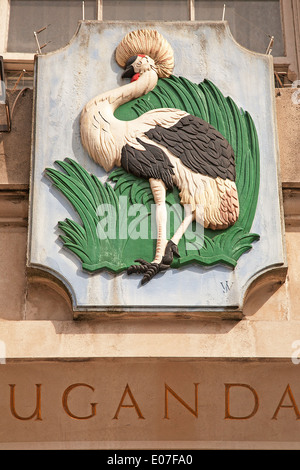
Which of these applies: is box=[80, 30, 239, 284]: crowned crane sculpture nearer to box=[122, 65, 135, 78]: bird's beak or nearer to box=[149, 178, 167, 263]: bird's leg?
box=[149, 178, 167, 263]: bird's leg

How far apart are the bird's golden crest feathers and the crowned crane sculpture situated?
21 centimetres

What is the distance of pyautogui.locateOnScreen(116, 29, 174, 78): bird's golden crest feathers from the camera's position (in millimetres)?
8461

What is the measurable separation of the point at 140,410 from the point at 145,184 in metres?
1.71

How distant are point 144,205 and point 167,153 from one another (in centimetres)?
47

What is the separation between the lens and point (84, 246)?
7.67 meters

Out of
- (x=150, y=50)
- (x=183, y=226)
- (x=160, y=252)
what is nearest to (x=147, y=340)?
(x=160, y=252)

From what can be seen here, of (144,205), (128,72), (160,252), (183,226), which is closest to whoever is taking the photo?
(160,252)

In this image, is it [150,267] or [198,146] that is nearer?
[150,267]

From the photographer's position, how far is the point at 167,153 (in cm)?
803

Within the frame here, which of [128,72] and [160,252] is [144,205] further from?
[128,72]

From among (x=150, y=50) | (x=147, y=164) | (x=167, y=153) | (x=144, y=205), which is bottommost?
(x=144, y=205)

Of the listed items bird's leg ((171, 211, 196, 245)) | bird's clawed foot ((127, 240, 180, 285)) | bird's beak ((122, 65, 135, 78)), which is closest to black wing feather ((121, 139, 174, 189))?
bird's leg ((171, 211, 196, 245))

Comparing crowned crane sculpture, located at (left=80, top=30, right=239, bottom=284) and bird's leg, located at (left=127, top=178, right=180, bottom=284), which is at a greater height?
crowned crane sculpture, located at (left=80, top=30, right=239, bottom=284)
